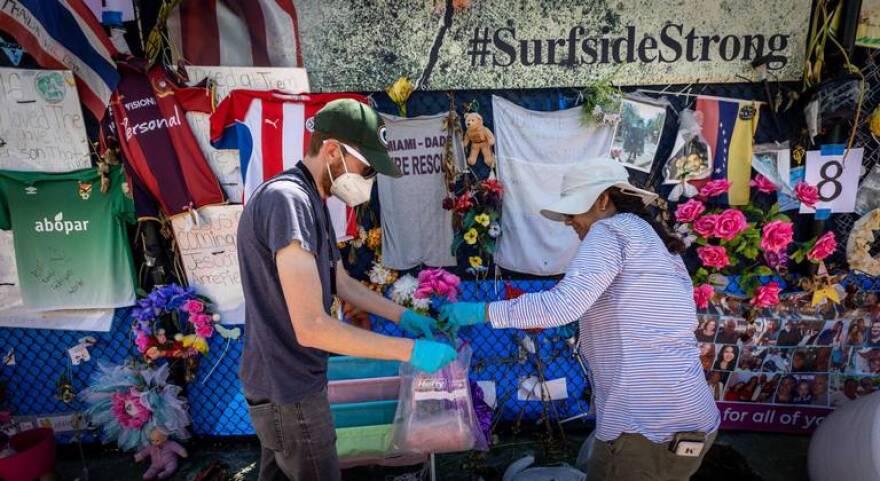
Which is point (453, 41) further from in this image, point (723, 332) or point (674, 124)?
point (723, 332)

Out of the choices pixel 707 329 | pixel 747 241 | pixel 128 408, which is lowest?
pixel 128 408

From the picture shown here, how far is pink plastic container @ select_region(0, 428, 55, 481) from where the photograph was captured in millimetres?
2980

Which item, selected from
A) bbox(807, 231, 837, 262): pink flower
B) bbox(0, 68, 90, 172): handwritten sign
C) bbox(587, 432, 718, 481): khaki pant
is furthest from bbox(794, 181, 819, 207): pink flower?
bbox(0, 68, 90, 172): handwritten sign

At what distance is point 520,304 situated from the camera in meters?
1.90

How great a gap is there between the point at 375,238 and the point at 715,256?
2541mm

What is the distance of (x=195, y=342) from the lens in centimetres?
334

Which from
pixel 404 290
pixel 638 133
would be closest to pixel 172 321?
pixel 404 290

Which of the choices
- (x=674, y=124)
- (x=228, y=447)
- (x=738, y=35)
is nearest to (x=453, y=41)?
(x=674, y=124)

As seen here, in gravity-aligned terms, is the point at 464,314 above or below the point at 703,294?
above

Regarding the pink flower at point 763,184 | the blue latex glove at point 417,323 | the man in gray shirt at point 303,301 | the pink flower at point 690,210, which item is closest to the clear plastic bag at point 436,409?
the blue latex glove at point 417,323

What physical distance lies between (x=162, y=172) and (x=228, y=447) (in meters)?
2.34

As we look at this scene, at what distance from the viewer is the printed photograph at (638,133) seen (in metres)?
3.34

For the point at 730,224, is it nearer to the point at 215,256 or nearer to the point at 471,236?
the point at 471,236

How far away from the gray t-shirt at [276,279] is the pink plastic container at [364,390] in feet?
3.31
